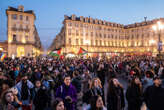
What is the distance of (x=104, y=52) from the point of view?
5816 cm

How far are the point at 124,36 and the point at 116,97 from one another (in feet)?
216

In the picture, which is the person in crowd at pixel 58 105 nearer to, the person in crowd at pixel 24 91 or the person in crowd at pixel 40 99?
the person in crowd at pixel 40 99

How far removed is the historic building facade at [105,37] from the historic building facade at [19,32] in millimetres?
13505

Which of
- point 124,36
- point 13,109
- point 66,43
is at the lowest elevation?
point 13,109

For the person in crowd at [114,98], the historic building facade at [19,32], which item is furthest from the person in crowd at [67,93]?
the historic building facade at [19,32]

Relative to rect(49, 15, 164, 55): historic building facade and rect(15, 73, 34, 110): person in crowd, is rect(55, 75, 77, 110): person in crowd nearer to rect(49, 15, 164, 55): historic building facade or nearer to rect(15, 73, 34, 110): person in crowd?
rect(15, 73, 34, 110): person in crowd

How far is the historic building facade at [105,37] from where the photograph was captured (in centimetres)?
4972

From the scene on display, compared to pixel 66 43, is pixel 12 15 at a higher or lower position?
higher

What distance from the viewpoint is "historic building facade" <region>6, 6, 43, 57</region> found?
37.5 metres

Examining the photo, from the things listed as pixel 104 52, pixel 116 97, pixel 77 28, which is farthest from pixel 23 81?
pixel 104 52

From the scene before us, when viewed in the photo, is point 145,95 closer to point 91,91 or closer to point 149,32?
point 91,91

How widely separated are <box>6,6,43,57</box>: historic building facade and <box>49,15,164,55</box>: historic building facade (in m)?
13.5

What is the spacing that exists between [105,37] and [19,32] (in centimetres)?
3639

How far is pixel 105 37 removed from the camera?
194ft
